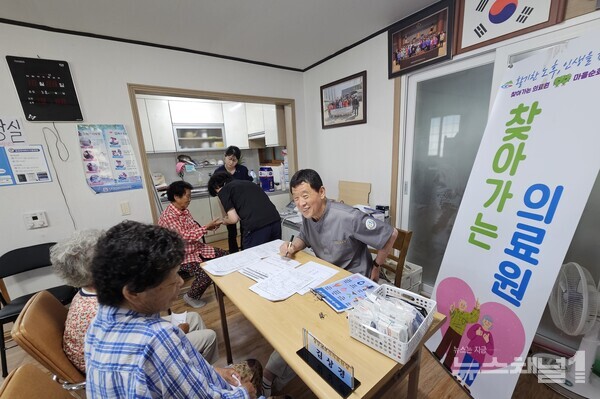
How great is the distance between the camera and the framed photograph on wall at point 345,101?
2.56m

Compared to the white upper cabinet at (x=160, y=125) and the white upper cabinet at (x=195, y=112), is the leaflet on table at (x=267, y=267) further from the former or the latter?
the white upper cabinet at (x=195, y=112)

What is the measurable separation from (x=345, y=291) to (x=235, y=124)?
153 inches

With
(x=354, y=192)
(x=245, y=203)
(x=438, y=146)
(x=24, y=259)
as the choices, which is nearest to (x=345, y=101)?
(x=354, y=192)

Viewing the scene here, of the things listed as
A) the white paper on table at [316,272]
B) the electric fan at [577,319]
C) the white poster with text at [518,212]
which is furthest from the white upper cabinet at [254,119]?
the electric fan at [577,319]

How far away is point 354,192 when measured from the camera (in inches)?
112

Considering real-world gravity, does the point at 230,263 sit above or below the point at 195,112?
below

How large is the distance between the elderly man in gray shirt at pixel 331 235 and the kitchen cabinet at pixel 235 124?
322 cm

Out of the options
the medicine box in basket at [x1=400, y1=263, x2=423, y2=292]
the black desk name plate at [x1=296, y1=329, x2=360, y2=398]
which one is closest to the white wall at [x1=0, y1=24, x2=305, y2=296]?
the black desk name plate at [x1=296, y1=329, x2=360, y2=398]

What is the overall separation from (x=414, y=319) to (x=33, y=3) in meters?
2.92

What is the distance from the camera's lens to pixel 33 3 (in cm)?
161

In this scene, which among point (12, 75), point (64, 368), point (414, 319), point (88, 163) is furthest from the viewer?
point (88, 163)

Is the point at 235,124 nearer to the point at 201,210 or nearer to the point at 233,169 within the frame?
the point at 233,169

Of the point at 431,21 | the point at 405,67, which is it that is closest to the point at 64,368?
the point at 405,67

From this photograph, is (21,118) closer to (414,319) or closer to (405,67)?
(414,319)
